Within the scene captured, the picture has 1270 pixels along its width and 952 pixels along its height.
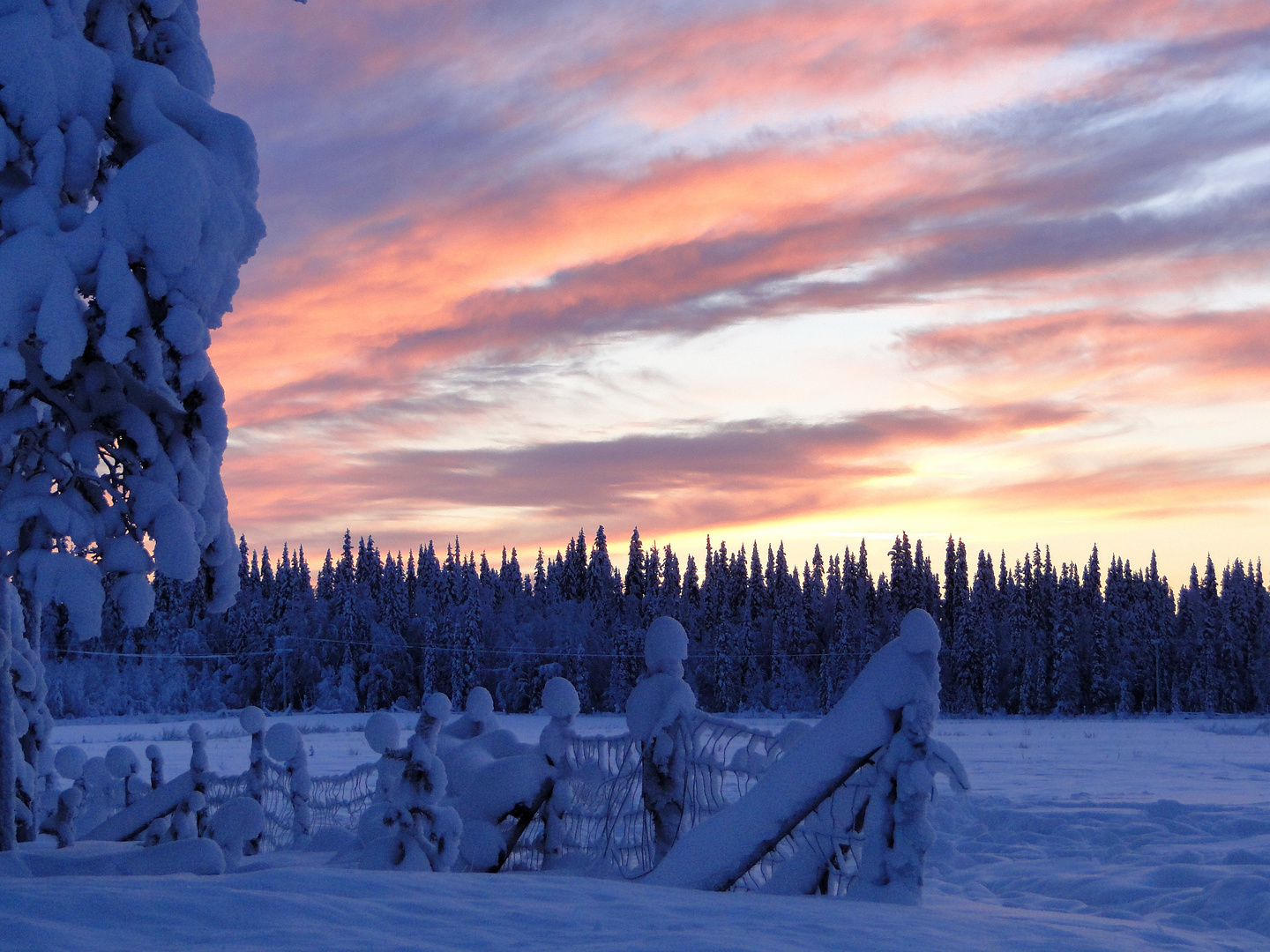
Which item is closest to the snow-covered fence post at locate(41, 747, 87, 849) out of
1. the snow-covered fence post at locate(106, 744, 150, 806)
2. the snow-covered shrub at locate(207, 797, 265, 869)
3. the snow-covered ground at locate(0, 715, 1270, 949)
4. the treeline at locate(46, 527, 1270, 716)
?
the snow-covered fence post at locate(106, 744, 150, 806)

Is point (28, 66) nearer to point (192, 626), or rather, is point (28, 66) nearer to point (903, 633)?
point (903, 633)

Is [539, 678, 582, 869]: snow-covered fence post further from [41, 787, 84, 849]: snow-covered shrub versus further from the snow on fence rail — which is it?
[41, 787, 84, 849]: snow-covered shrub

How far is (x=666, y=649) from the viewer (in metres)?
8.19

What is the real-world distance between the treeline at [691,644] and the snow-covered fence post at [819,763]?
8214 cm

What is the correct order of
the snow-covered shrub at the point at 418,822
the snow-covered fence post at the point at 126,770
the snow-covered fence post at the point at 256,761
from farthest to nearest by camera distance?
1. the snow-covered fence post at the point at 126,770
2. the snow-covered fence post at the point at 256,761
3. the snow-covered shrub at the point at 418,822

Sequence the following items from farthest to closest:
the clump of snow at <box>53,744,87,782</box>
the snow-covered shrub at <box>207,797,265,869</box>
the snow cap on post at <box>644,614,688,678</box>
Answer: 1. the clump of snow at <box>53,744,87,782</box>
2. the snow-covered shrub at <box>207,797,265,869</box>
3. the snow cap on post at <box>644,614,688,678</box>

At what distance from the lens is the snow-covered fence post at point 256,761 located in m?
11.7

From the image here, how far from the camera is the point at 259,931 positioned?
14.2ft

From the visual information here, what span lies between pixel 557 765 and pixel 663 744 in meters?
1.45

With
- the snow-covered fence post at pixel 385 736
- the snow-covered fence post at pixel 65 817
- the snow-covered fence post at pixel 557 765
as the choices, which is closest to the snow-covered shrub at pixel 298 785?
the snow-covered fence post at pixel 65 817

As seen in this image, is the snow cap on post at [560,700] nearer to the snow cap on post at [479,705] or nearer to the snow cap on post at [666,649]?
the snow cap on post at [666,649]

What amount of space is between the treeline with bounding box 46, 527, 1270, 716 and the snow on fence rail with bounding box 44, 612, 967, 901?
79.1 metres

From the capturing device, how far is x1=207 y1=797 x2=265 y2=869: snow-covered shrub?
9.66 m

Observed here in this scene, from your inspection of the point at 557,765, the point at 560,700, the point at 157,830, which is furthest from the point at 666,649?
the point at 157,830
